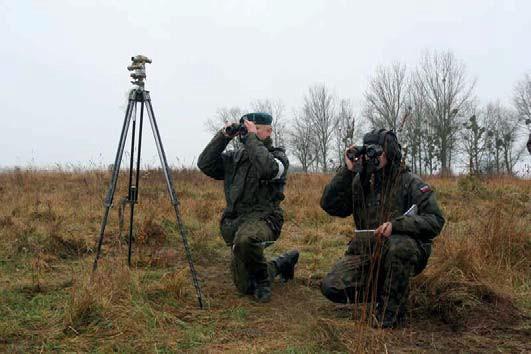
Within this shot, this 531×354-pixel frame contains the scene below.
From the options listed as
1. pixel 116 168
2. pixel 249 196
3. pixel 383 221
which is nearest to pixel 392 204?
pixel 383 221

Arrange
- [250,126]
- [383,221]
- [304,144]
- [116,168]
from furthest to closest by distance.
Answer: [304,144] → [250,126] → [116,168] → [383,221]

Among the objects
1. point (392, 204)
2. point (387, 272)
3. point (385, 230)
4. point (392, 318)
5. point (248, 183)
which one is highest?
point (248, 183)

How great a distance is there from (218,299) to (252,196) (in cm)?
97

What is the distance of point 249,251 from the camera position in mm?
4109

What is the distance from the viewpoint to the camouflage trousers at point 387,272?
3445mm

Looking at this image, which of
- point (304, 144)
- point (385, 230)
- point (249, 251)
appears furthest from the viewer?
point (304, 144)

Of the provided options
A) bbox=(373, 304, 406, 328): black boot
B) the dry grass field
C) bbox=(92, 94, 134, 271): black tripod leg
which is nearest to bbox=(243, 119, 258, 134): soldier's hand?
bbox=(92, 94, 134, 271): black tripod leg

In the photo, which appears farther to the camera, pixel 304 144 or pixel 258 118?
pixel 304 144

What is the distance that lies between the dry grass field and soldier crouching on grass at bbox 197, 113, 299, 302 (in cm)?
21

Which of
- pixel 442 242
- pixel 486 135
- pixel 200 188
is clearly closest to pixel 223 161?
pixel 442 242

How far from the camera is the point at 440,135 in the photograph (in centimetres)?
3597

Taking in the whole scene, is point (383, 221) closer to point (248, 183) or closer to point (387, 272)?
point (387, 272)

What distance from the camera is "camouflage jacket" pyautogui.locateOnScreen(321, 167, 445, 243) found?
3445 mm

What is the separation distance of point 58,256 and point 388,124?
108 feet
